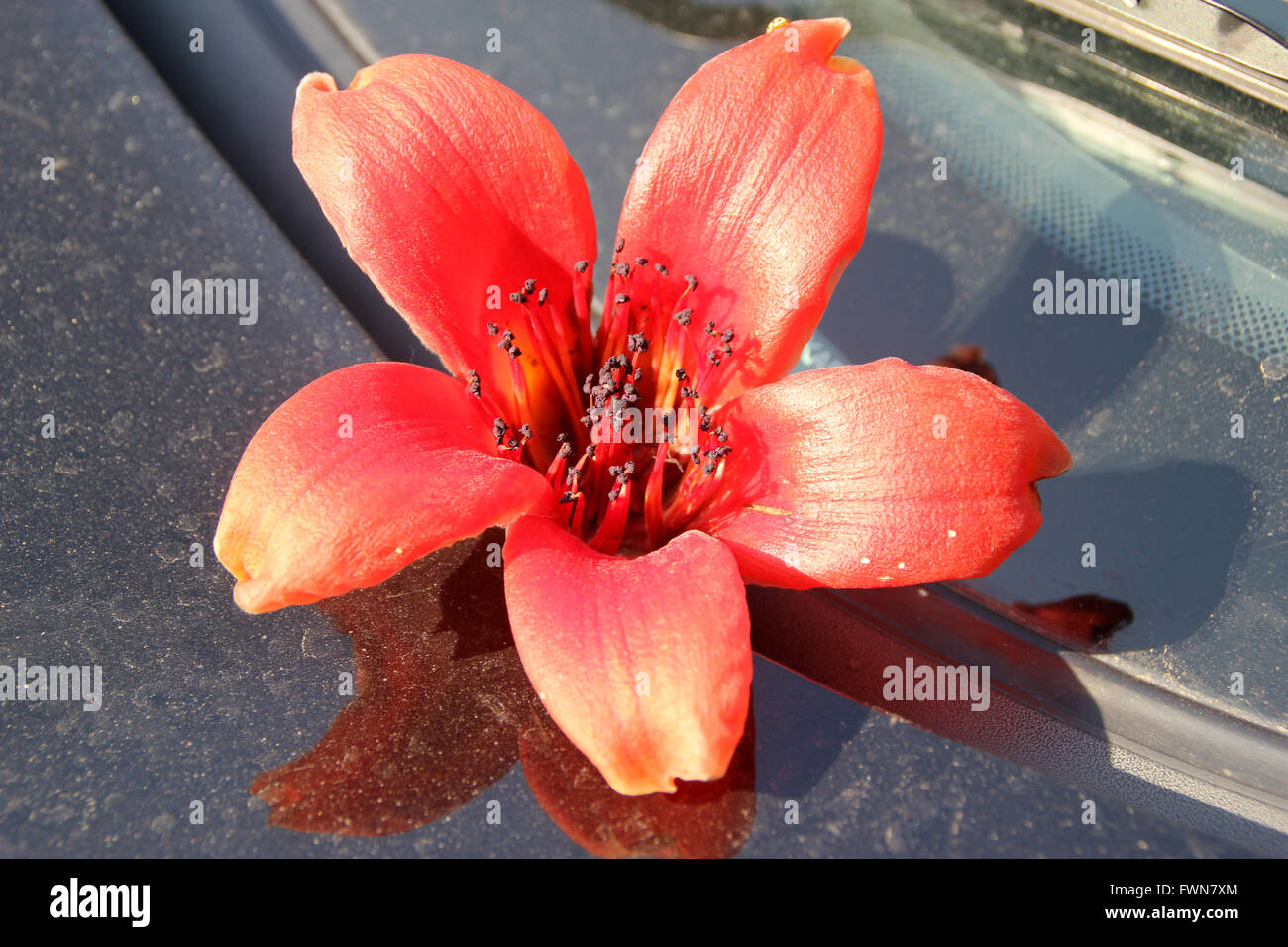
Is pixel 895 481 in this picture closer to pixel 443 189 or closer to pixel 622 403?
pixel 622 403

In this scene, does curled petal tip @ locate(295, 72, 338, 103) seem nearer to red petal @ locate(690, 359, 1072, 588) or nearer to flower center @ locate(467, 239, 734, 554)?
flower center @ locate(467, 239, 734, 554)

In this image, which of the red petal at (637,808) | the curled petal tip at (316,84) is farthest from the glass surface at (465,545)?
the curled petal tip at (316,84)

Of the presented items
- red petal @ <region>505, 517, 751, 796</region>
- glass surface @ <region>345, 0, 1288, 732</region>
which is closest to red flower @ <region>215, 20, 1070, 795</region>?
red petal @ <region>505, 517, 751, 796</region>

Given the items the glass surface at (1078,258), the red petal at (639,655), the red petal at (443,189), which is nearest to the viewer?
the red petal at (639,655)

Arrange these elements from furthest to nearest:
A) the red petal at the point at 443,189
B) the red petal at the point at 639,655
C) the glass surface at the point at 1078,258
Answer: the glass surface at the point at 1078,258
the red petal at the point at 443,189
the red petal at the point at 639,655

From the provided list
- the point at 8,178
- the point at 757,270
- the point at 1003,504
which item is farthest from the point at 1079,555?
the point at 8,178

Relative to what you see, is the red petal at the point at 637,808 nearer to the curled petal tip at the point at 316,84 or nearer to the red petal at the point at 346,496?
the red petal at the point at 346,496
